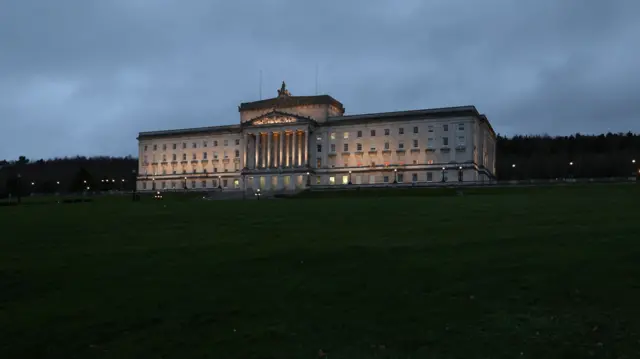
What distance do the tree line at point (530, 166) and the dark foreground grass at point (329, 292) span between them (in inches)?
3864

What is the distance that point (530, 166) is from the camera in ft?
438

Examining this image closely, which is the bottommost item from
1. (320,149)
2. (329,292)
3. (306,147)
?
(329,292)

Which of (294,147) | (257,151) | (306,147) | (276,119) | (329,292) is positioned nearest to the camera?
(329,292)

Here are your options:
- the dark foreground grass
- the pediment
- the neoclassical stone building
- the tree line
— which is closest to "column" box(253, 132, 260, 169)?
the neoclassical stone building

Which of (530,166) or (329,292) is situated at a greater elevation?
(530,166)

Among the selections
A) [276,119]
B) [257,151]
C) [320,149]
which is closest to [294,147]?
[320,149]

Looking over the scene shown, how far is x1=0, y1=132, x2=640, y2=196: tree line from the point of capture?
12406cm

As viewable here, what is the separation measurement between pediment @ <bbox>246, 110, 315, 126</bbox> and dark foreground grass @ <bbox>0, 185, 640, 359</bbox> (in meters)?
80.7

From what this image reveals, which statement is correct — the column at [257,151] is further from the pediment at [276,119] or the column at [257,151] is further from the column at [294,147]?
the column at [294,147]

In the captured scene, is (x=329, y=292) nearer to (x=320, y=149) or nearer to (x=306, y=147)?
(x=306, y=147)

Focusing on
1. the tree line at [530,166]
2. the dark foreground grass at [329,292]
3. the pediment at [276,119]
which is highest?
the pediment at [276,119]

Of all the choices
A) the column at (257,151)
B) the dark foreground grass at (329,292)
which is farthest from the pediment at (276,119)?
the dark foreground grass at (329,292)

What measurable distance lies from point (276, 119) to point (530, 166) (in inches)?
2491

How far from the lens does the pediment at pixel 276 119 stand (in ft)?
360
